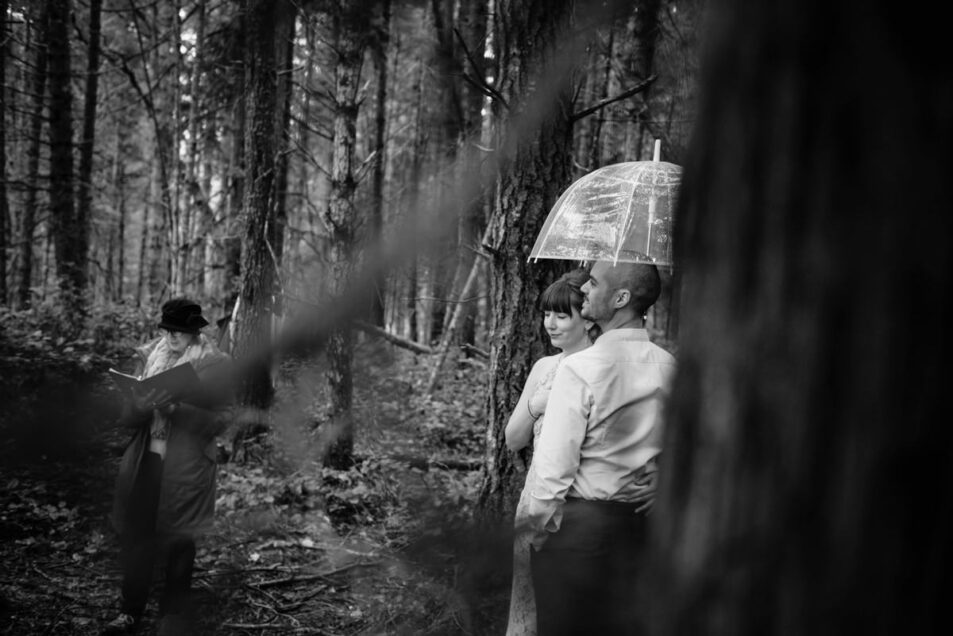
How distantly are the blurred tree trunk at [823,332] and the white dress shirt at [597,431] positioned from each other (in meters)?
1.63

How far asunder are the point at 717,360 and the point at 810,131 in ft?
0.89

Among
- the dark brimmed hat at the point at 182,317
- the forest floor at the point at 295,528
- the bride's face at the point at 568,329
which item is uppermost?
the bride's face at the point at 568,329

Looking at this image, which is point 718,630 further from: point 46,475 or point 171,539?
point 171,539

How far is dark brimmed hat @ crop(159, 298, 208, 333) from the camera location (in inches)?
153

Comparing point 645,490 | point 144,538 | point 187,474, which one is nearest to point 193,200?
point 187,474

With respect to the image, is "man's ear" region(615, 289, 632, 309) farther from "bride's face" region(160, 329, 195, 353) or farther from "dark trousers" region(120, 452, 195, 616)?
"dark trousers" region(120, 452, 195, 616)

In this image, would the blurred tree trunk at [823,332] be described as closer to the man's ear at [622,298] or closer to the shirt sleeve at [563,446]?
the shirt sleeve at [563,446]

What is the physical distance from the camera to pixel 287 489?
239 inches

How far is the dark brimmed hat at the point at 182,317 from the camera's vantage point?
3.88m

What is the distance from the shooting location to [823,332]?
0.67 m

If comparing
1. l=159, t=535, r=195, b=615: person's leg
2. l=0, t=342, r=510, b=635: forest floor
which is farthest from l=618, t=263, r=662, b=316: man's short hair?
l=159, t=535, r=195, b=615: person's leg

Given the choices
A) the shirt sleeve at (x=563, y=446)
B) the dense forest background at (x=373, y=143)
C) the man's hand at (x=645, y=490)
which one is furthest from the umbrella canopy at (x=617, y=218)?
the man's hand at (x=645, y=490)

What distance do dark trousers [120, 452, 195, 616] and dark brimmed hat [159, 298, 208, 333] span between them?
0.78m

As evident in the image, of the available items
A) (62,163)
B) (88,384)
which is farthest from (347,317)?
(62,163)
